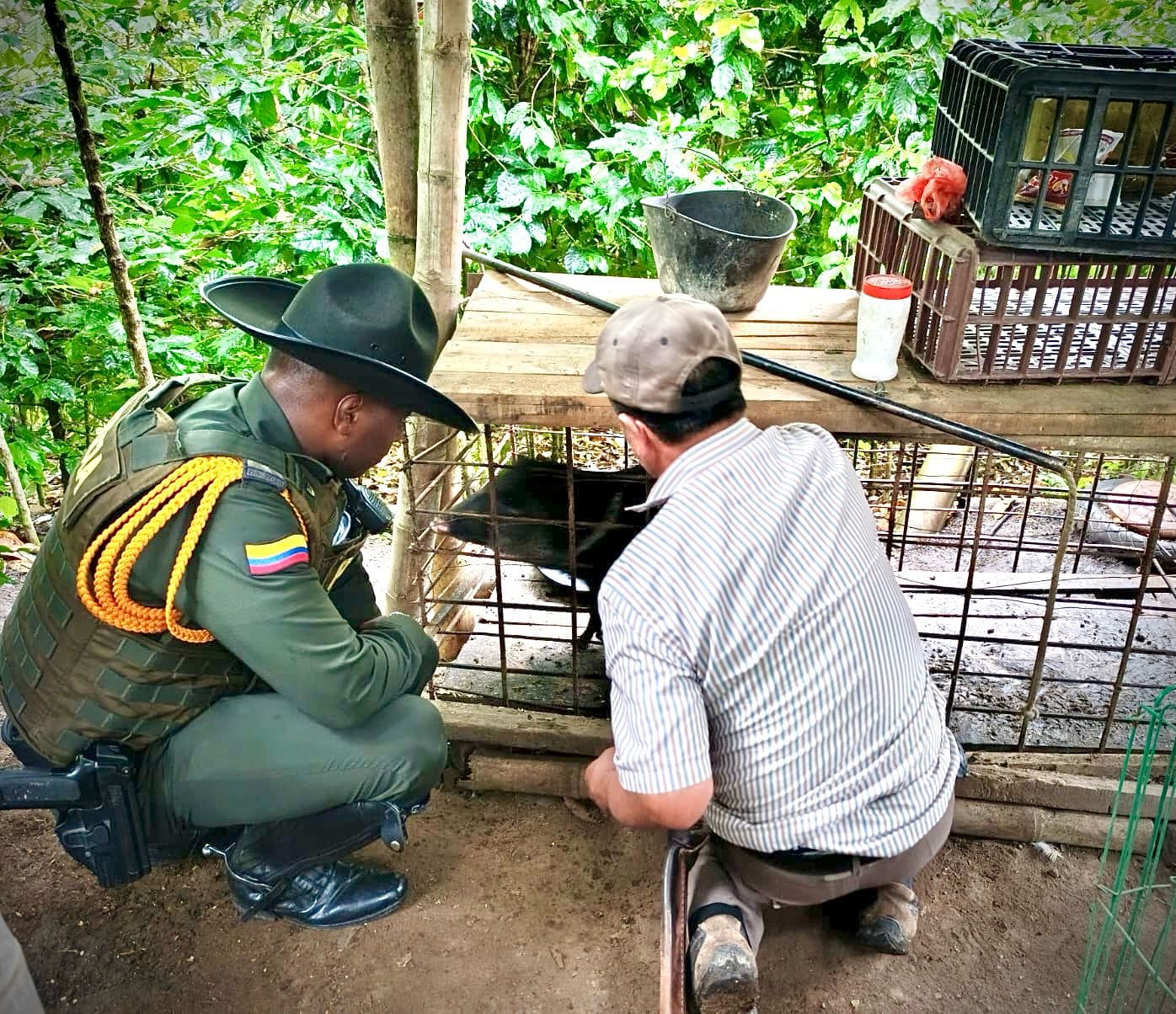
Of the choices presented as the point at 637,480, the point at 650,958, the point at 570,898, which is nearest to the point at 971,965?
the point at 650,958

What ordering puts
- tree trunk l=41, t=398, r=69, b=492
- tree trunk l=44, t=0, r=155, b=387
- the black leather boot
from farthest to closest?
tree trunk l=41, t=398, r=69, b=492
tree trunk l=44, t=0, r=155, b=387
the black leather boot

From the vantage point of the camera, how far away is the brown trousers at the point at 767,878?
193 centimetres

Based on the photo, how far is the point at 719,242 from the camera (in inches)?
98.5

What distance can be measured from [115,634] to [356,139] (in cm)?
302

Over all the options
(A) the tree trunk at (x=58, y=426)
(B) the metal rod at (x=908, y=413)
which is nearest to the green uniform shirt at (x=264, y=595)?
(B) the metal rod at (x=908, y=413)

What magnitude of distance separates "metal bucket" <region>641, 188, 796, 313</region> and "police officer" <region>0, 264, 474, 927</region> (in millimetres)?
A: 781

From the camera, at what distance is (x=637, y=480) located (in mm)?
2811

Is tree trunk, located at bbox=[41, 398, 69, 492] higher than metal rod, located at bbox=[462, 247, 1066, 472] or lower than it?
lower

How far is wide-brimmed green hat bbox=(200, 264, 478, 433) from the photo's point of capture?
1973 millimetres

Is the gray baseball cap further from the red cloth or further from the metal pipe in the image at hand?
the red cloth

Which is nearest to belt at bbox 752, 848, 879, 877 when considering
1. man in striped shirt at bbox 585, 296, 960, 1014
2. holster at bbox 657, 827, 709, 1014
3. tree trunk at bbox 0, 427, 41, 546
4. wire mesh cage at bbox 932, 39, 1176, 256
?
man in striped shirt at bbox 585, 296, 960, 1014

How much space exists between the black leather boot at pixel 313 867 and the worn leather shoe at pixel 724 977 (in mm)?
816

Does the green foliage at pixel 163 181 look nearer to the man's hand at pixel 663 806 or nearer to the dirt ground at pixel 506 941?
the dirt ground at pixel 506 941

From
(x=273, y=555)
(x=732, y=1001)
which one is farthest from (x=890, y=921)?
(x=273, y=555)
